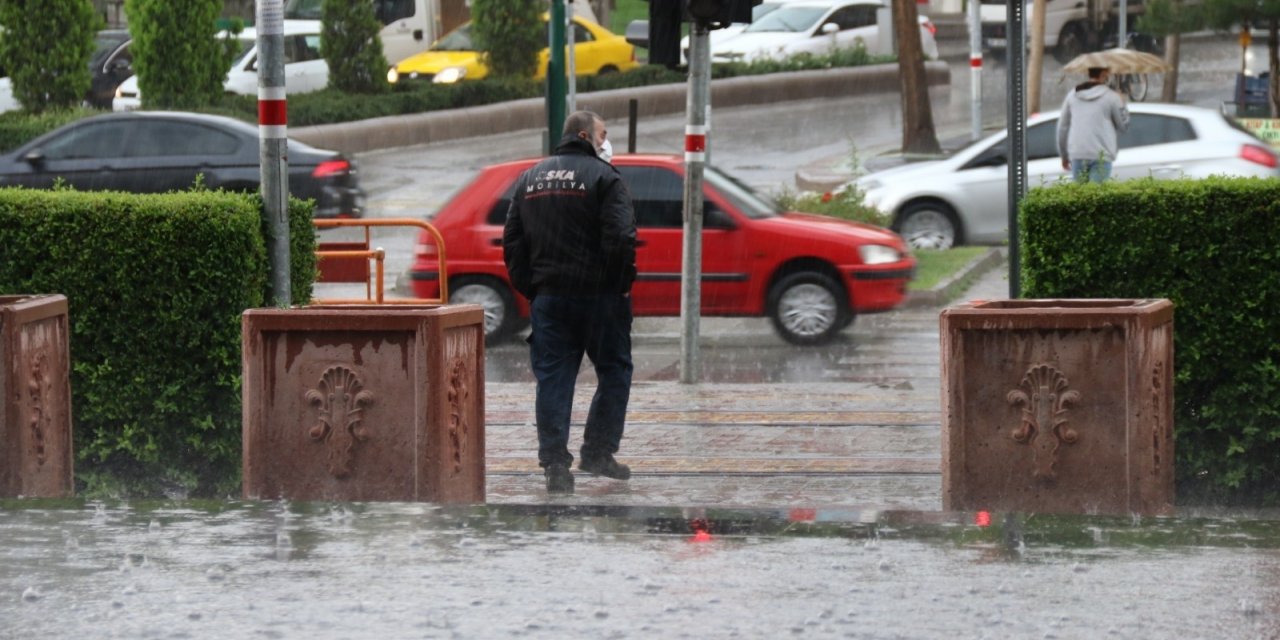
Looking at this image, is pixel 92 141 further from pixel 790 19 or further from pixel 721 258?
pixel 790 19

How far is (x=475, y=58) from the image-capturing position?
3625 cm

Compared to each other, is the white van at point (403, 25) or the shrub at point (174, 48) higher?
the white van at point (403, 25)

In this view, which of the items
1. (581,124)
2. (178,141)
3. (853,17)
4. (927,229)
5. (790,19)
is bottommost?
(927,229)

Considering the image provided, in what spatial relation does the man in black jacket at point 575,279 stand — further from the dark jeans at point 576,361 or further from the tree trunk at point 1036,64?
the tree trunk at point 1036,64

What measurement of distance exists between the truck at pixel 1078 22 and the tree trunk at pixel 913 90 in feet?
39.7

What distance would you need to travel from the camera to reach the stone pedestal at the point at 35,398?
843cm

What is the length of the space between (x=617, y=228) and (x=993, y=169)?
38.9 ft

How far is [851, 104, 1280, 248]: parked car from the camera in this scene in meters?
19.8

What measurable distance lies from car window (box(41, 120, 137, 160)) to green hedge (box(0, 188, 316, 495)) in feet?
42.7

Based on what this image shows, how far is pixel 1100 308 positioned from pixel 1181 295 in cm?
89

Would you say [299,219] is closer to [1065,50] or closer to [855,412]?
[855,412]

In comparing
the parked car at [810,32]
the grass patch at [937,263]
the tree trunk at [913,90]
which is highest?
the parked car at [810,32]

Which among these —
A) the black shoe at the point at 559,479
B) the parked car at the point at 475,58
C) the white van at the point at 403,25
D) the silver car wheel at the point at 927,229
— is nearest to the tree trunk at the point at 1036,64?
the parked car at the point at 475,58

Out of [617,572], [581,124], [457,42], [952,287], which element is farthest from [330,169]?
[457,42]
